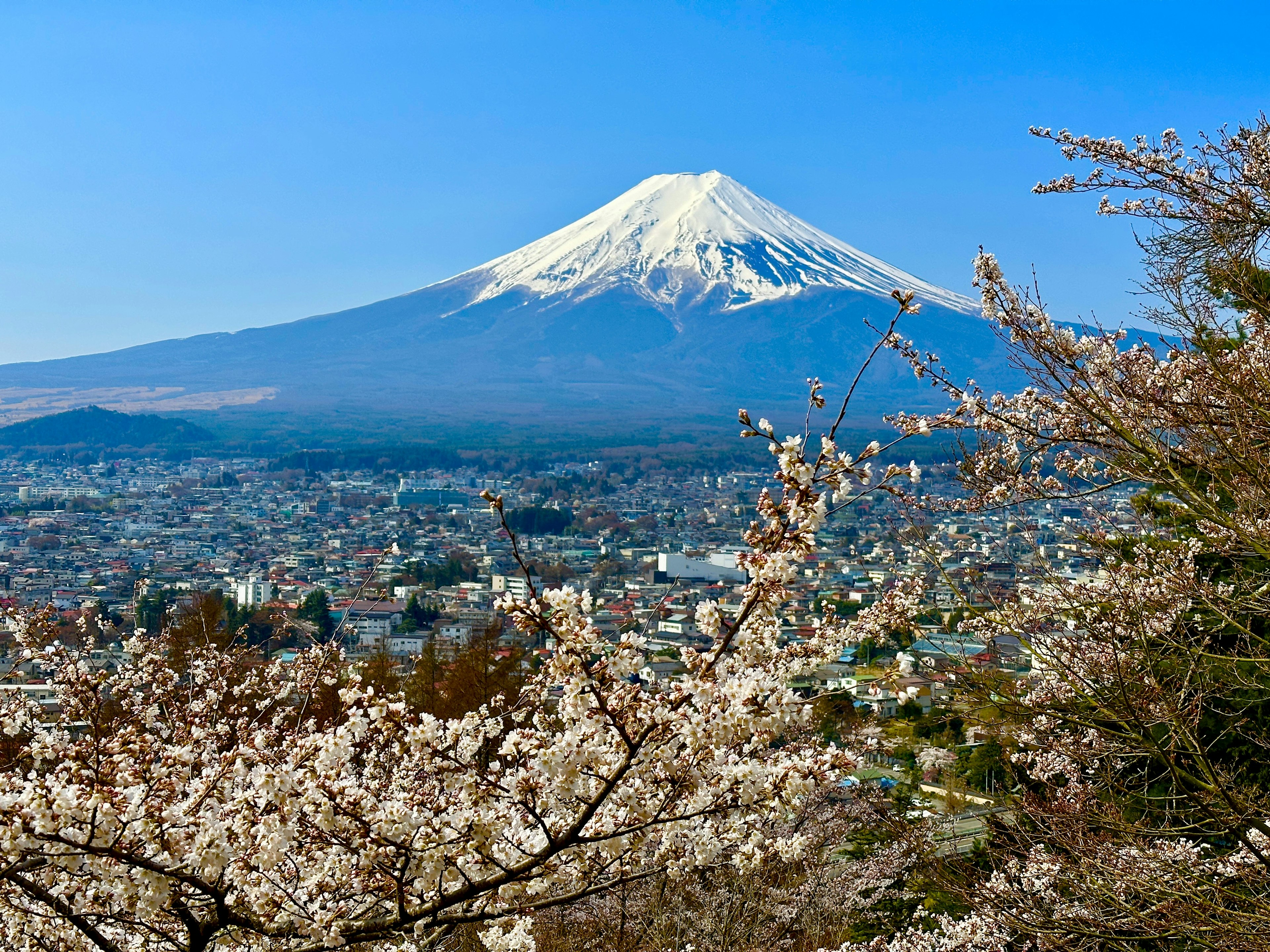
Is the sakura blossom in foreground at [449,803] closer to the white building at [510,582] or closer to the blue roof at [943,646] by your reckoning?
the blue roof at [943,646]

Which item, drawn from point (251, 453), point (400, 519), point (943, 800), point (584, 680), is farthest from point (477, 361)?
point (584, 680)

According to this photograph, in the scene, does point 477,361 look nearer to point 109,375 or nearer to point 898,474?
point 109,375

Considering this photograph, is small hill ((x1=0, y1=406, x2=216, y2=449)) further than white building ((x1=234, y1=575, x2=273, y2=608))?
Yes

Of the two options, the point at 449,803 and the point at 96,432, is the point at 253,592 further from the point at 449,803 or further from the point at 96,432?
the point at 96,432

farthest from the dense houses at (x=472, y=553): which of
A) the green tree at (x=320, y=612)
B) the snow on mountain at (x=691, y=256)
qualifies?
the snow on mountain at (x=691, y=256)

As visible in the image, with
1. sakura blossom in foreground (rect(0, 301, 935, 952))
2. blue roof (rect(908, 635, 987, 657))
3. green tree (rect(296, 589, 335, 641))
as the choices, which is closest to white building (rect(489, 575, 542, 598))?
green tree (rect(296, 589, 335, 641))

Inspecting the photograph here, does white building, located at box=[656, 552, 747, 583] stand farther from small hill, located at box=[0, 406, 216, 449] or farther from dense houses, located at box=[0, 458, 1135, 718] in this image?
small hill, located at box=[0, 406, 216, 449]
